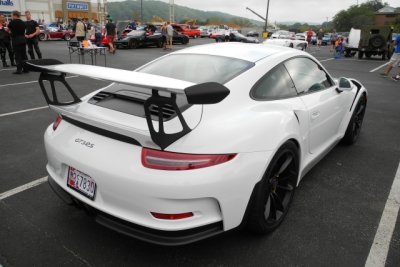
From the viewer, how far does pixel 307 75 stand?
327 centimetres

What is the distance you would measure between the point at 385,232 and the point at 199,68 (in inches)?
80.5

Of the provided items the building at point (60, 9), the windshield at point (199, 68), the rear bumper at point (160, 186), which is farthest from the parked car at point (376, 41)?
the building at point (60, 9)

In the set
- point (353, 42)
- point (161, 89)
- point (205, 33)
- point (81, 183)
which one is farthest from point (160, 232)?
point (205, 33)

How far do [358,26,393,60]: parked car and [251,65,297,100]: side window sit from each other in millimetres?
18593

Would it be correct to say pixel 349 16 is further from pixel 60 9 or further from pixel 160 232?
pixel 160 232

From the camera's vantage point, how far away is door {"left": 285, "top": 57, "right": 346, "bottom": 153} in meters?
3.03

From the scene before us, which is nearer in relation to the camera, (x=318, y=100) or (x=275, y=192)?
(x=275, y=192)

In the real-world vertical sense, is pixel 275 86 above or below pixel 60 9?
below

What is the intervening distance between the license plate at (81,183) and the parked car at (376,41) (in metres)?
20.2

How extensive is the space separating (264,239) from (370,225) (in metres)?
0.97

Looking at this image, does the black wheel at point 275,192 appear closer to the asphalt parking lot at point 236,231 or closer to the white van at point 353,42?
the asphalt parking lot at point 236,231

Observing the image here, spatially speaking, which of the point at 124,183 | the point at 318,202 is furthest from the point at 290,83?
the point at 124,183

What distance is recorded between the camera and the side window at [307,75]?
3.05 m

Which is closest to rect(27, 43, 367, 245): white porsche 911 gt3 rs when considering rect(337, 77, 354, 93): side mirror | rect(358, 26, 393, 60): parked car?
rect(337, 77, 354, 93): side mirror
